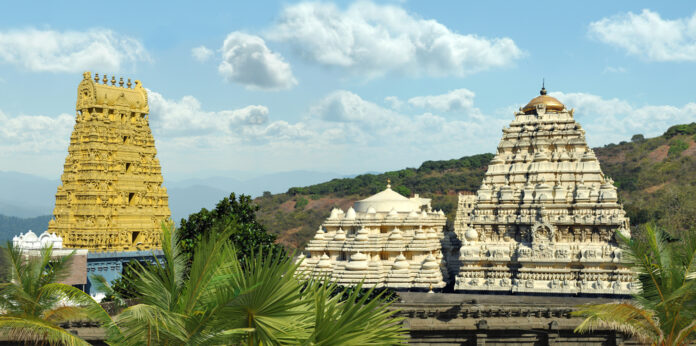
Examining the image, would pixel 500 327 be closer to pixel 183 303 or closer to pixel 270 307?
pixel 183 303

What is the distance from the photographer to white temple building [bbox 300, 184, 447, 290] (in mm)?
31203

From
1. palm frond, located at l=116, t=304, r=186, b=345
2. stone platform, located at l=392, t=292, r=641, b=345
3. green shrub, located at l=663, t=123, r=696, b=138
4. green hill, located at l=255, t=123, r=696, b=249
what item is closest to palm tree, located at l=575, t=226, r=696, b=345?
stone platform, located at l=392, t=292, r=641, b=345

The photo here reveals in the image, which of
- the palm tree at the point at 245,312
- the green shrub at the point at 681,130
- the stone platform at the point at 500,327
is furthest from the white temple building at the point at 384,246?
the green shrub at the point at 681,130

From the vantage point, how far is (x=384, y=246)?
110 ft

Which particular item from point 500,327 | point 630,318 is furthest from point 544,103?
point 630,318

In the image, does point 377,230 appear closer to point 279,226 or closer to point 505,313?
point 505,313

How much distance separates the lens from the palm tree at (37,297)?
31.9 feet

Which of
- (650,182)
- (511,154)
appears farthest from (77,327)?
(650,182)

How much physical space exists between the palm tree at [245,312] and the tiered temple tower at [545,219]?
2046 centimetres

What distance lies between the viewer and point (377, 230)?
35.5m

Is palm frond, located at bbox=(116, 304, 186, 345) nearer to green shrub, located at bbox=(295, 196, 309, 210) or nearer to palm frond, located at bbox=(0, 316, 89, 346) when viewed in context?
palm frond, located at bbox=(0, 316, 89, 346)

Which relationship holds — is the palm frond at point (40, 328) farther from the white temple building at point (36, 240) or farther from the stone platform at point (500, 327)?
the white temple building at point (36, 240)

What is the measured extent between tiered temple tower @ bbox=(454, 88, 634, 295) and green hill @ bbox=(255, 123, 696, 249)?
895 inches

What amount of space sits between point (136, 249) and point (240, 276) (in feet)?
95.4
